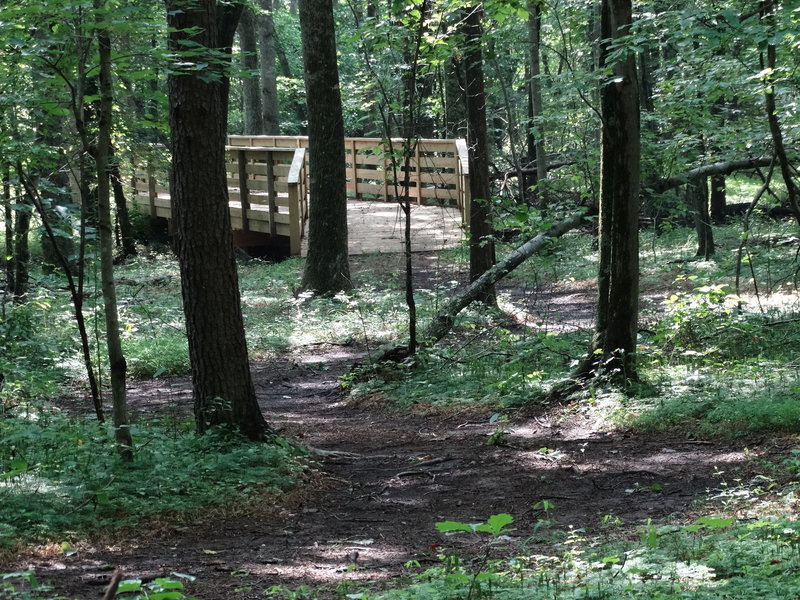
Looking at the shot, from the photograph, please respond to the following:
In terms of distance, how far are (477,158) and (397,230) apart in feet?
21.7

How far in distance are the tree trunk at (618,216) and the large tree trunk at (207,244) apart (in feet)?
10.5

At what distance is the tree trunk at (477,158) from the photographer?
37.0 ft

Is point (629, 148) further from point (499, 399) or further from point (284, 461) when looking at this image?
point (284, 461)

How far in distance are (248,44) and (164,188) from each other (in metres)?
5.00

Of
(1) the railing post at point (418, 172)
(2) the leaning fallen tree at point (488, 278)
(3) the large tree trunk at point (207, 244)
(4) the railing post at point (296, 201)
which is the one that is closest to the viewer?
(3) the large tree trunk at point (207, 244)

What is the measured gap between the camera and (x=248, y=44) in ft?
76.2

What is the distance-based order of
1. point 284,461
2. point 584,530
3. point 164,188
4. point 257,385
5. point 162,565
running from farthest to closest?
point 164,188, point 257,385, point 284,461, point 584,530, point 162,565

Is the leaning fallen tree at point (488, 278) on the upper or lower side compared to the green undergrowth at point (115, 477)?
upper

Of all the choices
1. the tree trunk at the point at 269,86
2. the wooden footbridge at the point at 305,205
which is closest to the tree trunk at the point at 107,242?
the wooden footbridge at the point at 305,205

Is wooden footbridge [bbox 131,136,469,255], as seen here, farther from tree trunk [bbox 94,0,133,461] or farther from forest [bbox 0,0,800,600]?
tree trunk [bbox 94,0,133,461]

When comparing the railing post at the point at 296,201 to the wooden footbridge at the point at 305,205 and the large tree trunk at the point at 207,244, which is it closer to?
the wooden footbridge at the point at 305,205

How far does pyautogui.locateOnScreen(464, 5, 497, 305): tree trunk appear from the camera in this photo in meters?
11.3

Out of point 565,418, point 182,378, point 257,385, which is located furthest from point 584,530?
point 182,378

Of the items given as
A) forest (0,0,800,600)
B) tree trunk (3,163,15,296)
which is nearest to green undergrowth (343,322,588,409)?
forest (0,0,800,600)
